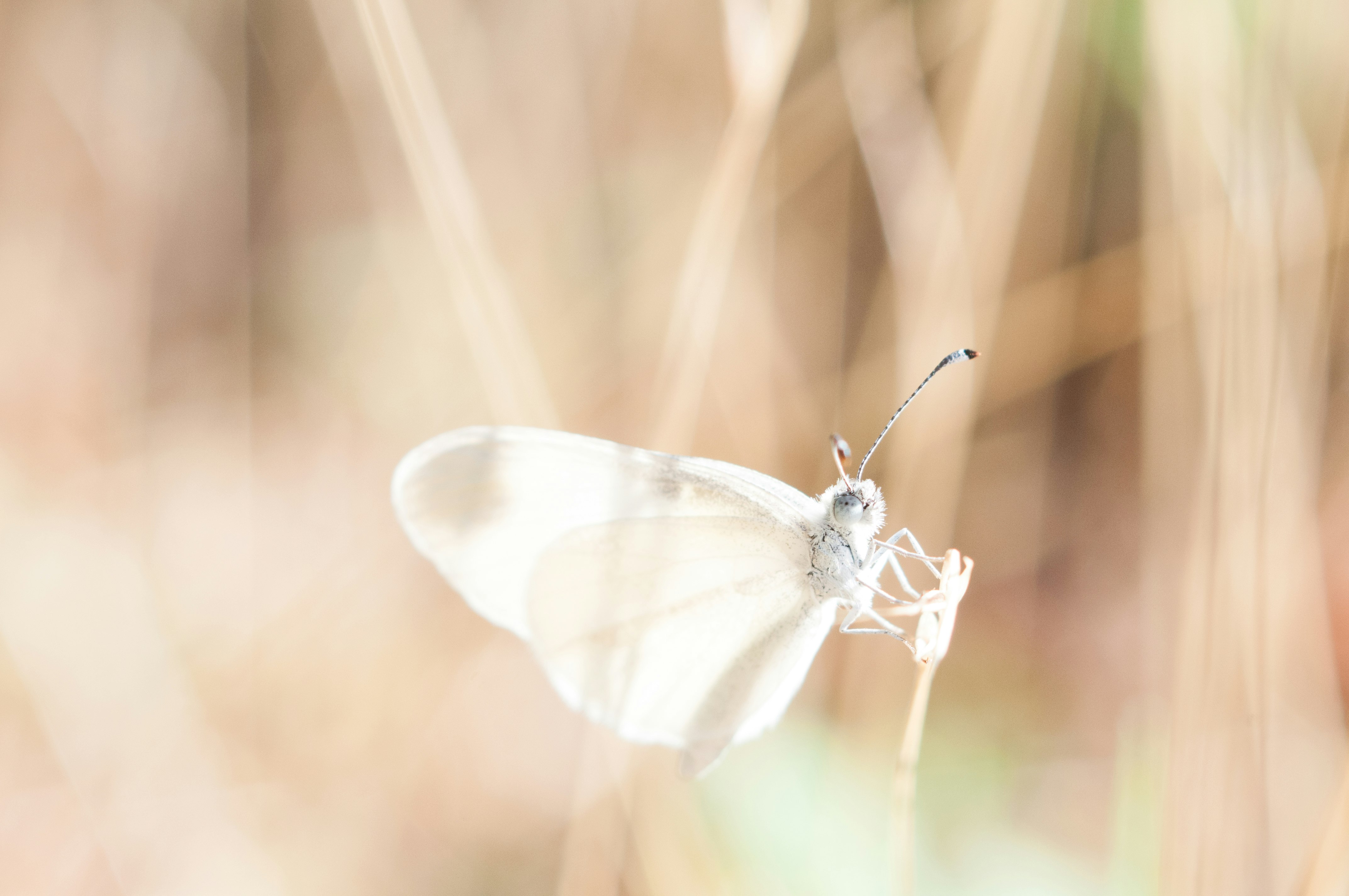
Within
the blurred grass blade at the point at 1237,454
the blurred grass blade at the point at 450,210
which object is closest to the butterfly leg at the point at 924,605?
the blurred grass blade at the point at 1237,454

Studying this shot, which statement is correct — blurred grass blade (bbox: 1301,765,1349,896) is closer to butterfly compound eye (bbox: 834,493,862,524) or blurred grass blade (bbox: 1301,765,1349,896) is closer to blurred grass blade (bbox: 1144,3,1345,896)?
blurred grass blade (bbox: 1144,3,1345,896)

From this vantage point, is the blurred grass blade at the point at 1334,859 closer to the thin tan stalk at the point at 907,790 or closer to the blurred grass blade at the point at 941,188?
the thin tan stalk at the point at 907,790

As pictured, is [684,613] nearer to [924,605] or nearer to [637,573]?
[637,573]

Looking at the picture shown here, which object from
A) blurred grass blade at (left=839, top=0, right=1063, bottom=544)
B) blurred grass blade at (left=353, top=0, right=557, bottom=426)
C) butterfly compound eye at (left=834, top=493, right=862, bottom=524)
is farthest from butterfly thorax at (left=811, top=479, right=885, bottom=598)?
blurred grass blade at (left=353, top=0, right=557, bottom=426)

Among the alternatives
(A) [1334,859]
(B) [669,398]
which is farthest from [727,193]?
(A) [1334,859]

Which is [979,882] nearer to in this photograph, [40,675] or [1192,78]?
[1192,78]

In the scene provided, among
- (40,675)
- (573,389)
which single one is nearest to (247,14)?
(573,389)

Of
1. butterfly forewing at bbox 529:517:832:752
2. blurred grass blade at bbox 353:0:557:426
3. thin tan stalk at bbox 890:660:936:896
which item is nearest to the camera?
thin tan stalk at bbox 890:660:936:896
